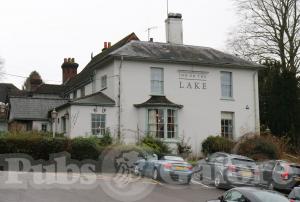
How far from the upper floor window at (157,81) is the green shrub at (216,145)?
4532mm

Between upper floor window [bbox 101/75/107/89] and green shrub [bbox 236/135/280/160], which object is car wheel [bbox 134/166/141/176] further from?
upper floor window [bbox 101/75/107/89]

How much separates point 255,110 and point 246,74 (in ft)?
8.90

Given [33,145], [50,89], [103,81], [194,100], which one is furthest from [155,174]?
[50,89]

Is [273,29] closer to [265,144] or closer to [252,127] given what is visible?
[252,127]

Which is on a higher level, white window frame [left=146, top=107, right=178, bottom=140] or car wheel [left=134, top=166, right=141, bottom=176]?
white window frame [left=146, top=107, right=178, bottom=140]

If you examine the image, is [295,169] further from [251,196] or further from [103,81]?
[103,81]

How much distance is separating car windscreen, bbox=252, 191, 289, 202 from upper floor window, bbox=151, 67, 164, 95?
22.0m

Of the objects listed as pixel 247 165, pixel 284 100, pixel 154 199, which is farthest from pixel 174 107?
pixel 154 199

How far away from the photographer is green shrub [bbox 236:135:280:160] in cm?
3341

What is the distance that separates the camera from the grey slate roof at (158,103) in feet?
115

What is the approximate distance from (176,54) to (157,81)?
2831mm

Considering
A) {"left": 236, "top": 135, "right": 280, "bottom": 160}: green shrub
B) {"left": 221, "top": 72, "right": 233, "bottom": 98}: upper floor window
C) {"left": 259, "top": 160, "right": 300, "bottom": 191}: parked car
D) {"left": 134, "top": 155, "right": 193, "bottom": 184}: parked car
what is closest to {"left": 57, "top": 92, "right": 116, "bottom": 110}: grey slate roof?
{"left": 221, "top": 72, "right": 233, "bottom": 98}: upper floor window

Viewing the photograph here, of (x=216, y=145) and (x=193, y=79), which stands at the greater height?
(x=193, y=79)

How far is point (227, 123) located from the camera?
38625mm
